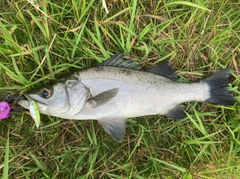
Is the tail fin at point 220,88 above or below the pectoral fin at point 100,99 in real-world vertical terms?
below

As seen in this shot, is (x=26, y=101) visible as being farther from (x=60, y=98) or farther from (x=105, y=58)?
(x=105, y=58)

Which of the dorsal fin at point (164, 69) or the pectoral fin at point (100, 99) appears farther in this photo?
the dorsal fin at point (164, 69)

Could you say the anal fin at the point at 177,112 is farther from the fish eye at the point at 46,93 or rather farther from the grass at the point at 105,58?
the fish eye at the point at 46,93

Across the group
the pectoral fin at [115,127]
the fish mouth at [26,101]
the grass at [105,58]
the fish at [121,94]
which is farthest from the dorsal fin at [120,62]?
the fish mouth at [26,101]

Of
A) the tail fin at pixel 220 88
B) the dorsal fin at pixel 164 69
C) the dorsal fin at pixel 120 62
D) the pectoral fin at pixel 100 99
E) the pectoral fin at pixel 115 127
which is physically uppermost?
the dorsal fin at pixel 120 62

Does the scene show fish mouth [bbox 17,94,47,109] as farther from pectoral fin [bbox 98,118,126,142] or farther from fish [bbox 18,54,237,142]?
pectoral fin [bbox 98,118,126,142]

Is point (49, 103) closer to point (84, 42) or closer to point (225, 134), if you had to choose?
point (84, 42)

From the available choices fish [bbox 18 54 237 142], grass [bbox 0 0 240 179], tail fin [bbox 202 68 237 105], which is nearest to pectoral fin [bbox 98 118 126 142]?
fish [bbox 18 54 237 142]

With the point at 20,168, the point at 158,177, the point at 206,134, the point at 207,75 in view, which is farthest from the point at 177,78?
the point at 20,168
